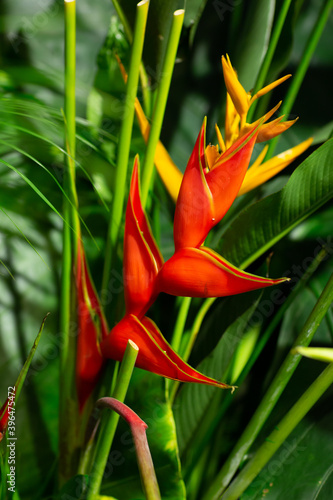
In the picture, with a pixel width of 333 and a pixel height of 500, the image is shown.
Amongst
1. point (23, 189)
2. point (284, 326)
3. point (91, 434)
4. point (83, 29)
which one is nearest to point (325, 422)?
point (284, 326)

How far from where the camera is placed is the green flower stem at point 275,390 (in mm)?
344

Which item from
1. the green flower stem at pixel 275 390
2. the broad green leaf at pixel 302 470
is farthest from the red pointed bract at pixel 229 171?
the broad green leaf at pixel 302 470

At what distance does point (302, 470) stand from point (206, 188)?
32cm

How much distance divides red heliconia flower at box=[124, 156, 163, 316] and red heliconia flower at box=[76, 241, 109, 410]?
0.06m

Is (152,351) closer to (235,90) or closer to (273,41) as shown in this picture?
(235,90)

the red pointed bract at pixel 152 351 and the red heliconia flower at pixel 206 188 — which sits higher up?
the red heliconia flower at pixel 206 188

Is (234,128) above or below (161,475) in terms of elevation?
above

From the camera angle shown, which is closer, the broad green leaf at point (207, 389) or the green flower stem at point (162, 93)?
the green flower stem at point (162, 93)

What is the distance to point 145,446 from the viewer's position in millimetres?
272

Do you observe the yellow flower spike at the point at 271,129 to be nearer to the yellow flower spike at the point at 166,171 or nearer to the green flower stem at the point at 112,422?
the yellow flower spike at the point at 166,171

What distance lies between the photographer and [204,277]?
32 cm

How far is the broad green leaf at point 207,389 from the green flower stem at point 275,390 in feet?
0.20

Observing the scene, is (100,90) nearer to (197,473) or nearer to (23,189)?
(23,189)

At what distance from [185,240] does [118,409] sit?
0.13m
